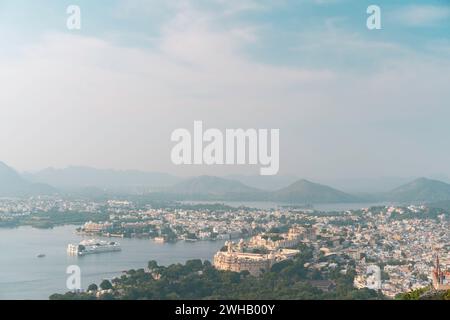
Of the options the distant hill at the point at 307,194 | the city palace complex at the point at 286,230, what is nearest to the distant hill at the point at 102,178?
the city palace complex at the point at 286,230

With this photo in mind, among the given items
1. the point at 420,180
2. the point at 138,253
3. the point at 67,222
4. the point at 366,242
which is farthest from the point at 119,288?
the point at 420,180

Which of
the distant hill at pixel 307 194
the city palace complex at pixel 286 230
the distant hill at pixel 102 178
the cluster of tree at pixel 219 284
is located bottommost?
the cluster of tree at pixel 219 284

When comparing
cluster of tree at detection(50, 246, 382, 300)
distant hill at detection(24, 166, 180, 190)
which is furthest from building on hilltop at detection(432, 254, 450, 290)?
distant hill at detection(24, 166, 180, 190)

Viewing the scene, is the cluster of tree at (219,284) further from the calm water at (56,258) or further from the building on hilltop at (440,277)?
the building on hilltop at (440,277)

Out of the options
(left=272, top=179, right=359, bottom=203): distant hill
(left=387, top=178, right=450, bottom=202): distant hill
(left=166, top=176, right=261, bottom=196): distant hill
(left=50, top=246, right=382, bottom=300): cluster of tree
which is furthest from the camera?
(left=387, top=178, right=450, bottom=202): distant hill

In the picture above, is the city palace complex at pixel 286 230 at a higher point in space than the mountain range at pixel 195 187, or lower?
lower

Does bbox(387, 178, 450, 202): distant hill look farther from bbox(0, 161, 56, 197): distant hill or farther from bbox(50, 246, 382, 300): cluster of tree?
bbox(0, 161, 56, 197): distant hill
